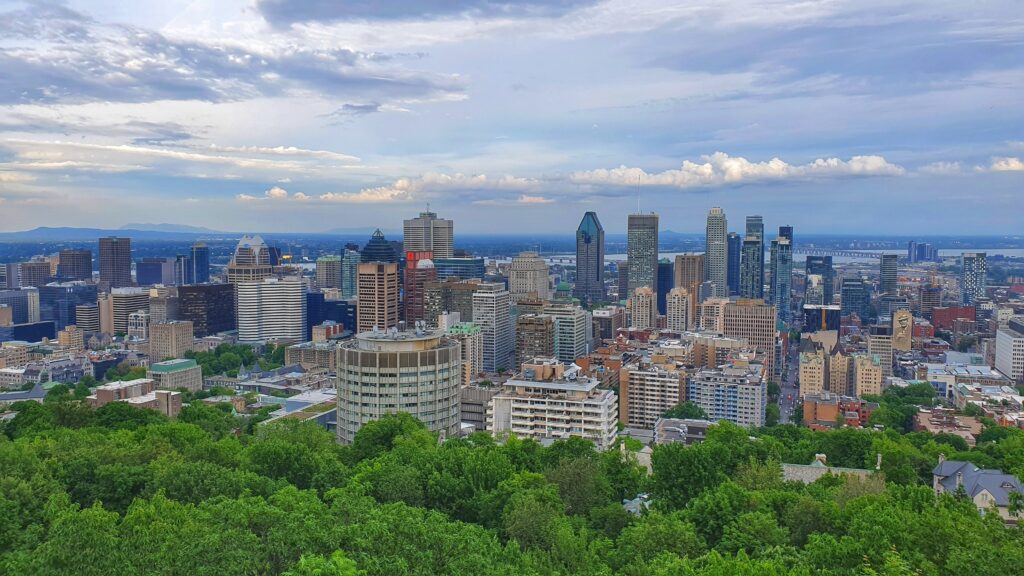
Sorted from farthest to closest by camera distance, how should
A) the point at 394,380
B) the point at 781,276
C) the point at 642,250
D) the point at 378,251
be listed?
1. the point at 642,250
2. the point at 781,276
3. the point at 378,251
4. the point at 394,380

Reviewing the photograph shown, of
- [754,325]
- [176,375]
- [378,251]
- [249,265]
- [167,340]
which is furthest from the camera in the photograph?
[378,251]

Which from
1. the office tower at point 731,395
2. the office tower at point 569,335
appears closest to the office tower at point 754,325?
the office tower at point 569,335

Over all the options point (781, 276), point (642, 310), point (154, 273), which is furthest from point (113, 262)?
point (781, 276)

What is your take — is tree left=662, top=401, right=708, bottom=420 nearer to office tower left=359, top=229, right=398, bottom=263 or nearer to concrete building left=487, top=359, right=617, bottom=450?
concrete building left=487, top=359, right=617, bottom=450

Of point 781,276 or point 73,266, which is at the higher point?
point 73,266

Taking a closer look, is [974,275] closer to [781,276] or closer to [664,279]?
[781,276]

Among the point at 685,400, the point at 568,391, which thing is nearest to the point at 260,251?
the point at 685,400
